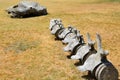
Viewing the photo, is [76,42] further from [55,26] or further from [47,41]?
[55,26]

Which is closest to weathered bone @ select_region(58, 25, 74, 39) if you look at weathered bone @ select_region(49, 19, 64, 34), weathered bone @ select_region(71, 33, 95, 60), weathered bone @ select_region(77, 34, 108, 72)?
weathered bone @ select_region(49, 19, 64, 34)

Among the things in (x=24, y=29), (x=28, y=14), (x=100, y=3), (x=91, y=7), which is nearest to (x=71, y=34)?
(x=24, y=29)

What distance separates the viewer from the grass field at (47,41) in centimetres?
1648

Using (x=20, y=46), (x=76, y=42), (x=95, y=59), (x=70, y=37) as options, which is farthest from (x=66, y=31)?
(x=95, y=59)

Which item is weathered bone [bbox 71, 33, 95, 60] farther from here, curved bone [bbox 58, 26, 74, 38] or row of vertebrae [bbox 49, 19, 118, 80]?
curved bone [bbox 58, 26, 74, 38]

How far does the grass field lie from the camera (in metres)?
16.5

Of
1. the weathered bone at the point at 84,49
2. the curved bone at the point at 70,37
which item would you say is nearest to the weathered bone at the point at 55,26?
the curved bone at the point at 70,37

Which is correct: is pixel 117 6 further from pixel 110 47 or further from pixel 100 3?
pixel 110 47

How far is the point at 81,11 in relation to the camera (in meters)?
36.2

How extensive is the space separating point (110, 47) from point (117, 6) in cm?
1889

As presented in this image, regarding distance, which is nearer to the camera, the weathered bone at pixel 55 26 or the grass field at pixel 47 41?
the grass field at pixel 47 41

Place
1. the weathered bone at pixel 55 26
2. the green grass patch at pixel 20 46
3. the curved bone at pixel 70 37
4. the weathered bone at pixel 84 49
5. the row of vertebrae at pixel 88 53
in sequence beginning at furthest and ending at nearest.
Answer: the weathered bone at pixel 55 26 < the green grass patch at pixel 20 46 < the curved bone at pixel 70 37 < the weathered bone at pixel 84 49 < the row of vertebrae at pixel 88 53

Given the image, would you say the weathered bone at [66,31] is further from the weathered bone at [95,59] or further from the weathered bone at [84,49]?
the weathered bone at [95,59]

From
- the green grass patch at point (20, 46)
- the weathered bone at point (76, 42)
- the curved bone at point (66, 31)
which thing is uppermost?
the curved bone at point (66, 31)
